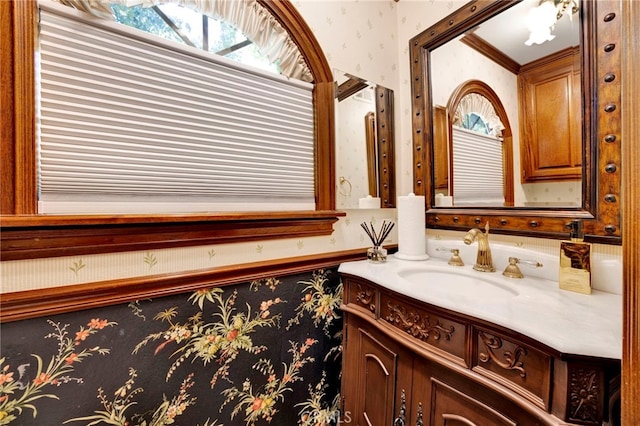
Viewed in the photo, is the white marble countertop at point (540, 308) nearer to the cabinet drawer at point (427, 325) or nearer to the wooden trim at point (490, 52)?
the cabinet drawer at point (427, 325)

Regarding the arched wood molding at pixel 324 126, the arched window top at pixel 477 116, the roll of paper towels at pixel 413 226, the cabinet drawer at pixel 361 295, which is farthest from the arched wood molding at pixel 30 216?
the arched window top at pixel 477 116

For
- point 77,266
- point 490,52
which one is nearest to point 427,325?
point 77,266

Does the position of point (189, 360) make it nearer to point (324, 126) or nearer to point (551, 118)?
point (324, 126)

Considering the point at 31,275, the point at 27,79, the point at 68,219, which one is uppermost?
the point at 27,79

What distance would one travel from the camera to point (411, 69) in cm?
137

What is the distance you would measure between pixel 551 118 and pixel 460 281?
0.69 meters

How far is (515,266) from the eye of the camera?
93 cm

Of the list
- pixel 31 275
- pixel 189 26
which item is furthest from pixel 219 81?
pixel 31 275

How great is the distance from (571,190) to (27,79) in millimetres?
1688

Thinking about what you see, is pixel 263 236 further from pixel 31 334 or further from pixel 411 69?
pixel 411 69

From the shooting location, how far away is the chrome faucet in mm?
997

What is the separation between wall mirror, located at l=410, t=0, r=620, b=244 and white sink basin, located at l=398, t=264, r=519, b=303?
0.24 m

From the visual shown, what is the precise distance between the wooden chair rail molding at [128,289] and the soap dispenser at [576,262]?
2.90ft

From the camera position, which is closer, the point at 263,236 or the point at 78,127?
the point at 78,127
